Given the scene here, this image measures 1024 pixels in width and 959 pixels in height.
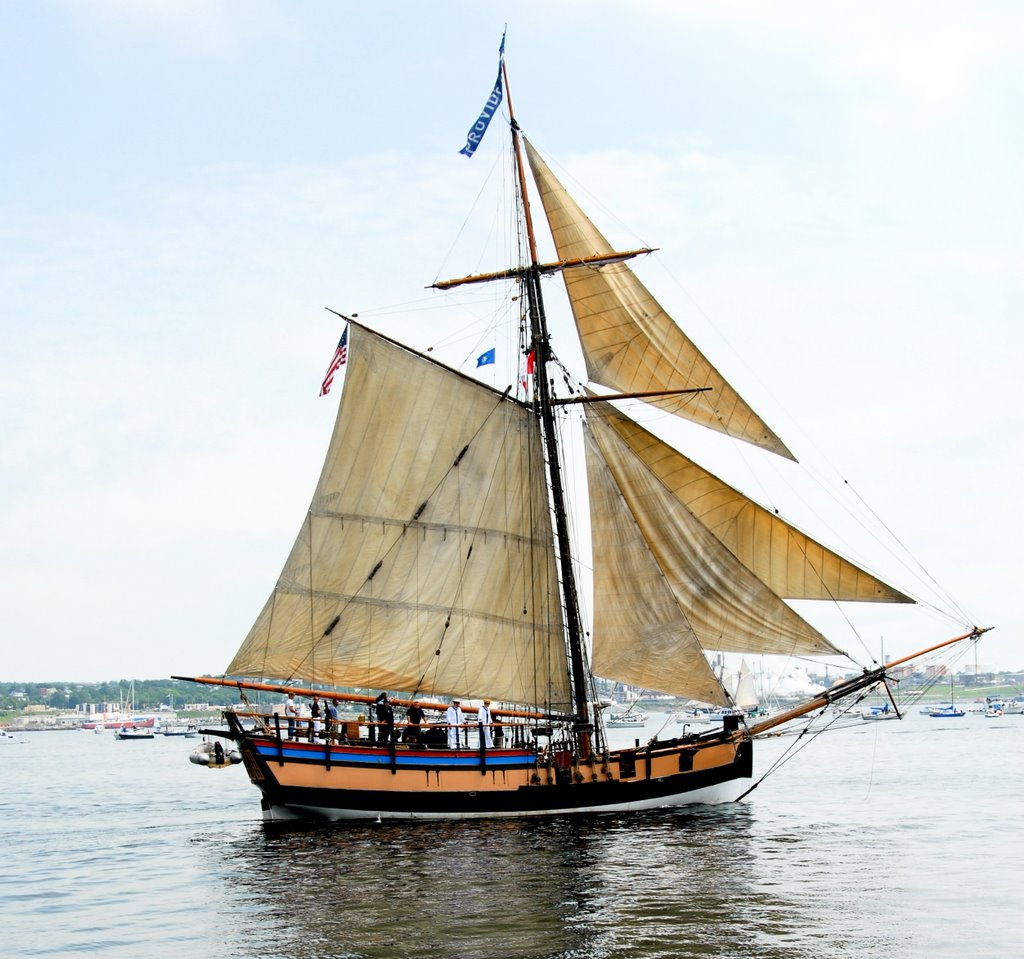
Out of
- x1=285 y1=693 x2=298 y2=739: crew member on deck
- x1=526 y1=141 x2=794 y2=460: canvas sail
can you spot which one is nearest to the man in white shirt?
x1=285 y1=693 x2=298 y2=739: crew member on deck

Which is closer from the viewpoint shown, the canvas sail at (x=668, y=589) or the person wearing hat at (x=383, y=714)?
the canvas sail at (x=668, y=589)

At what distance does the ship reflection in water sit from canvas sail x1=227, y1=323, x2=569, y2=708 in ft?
18.3

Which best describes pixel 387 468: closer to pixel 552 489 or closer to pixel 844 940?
pixel 552 489

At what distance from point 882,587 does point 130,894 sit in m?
23.6

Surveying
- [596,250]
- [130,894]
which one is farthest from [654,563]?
[130,894]

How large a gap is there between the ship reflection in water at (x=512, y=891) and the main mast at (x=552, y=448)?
17.6ft

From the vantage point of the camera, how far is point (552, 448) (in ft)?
151

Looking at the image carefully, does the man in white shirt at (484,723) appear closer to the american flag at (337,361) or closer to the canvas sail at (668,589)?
the canvas sail at (668,589)

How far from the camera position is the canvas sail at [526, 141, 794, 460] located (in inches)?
1721

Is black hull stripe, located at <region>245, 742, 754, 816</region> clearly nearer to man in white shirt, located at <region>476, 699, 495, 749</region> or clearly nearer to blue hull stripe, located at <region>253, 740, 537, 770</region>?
blue hull stripe, located at <region>253, 740, 537, 770</region>

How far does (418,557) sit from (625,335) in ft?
34.8

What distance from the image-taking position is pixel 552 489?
4606cm

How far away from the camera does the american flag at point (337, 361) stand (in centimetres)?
4456

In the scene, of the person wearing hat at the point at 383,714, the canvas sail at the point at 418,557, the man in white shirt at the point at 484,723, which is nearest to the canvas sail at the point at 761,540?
the canvas sail at the point at 418,557
